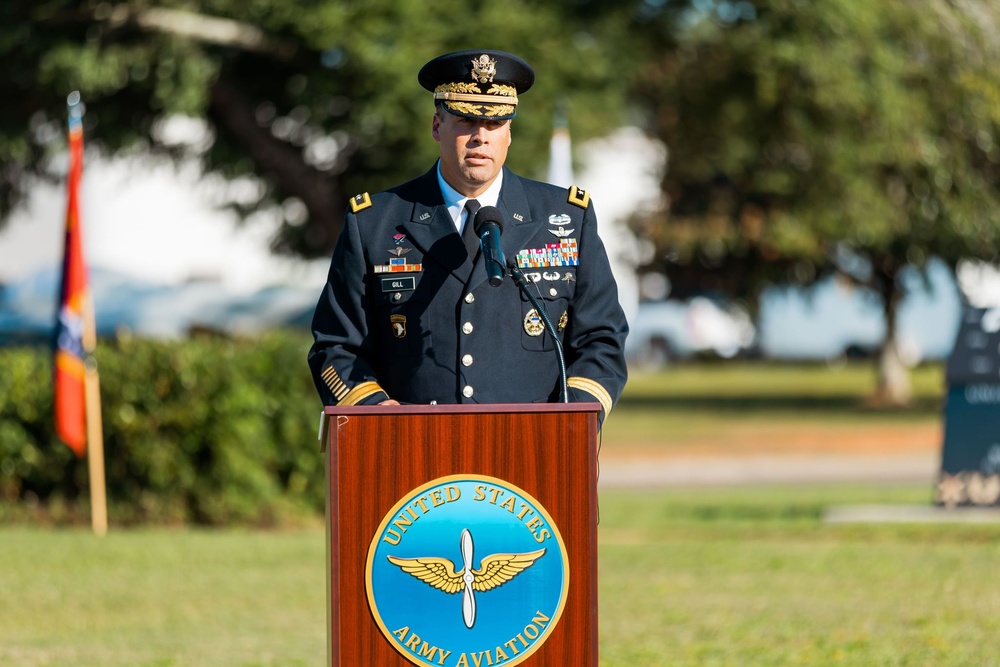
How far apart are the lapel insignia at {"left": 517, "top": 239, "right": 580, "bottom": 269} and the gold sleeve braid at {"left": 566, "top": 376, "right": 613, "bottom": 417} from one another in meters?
0.36

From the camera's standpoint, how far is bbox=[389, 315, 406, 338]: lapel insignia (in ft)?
15.3

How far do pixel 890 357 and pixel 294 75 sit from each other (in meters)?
20.1

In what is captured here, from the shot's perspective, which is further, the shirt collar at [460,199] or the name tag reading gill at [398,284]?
the shirt collar at [460,199]

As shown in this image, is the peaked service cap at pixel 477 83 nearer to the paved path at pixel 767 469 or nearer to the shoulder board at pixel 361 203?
the shoulder board at pixel 361 203

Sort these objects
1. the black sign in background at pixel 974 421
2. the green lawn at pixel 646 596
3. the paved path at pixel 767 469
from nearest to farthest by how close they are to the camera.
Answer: the green lawn at pixel 646 596 → the black sign in background at pixel 974 421 → the paved path at pixel 767 469

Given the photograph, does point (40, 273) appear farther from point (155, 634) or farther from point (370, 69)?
point (155, 634)

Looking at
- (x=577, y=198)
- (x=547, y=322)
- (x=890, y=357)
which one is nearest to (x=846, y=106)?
(x=577, y=198)

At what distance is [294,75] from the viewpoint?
18703mm

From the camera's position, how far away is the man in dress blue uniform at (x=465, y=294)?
4629mm

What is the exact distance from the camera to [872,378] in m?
49.1

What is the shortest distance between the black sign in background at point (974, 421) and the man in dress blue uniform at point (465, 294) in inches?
357

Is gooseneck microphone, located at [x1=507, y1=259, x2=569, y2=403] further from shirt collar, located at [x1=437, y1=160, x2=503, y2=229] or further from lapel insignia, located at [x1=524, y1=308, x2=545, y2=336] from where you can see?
shirt collar, located at [x1=437, y1=160, x2=503, y2=229]

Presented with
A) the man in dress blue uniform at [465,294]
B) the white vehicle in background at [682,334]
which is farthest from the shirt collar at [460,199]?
the white vehicle in background at [682,334]

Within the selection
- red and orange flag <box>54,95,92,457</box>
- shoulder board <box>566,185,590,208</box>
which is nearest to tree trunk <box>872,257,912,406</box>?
red and orange flag <box>54,95,92,457</box>
